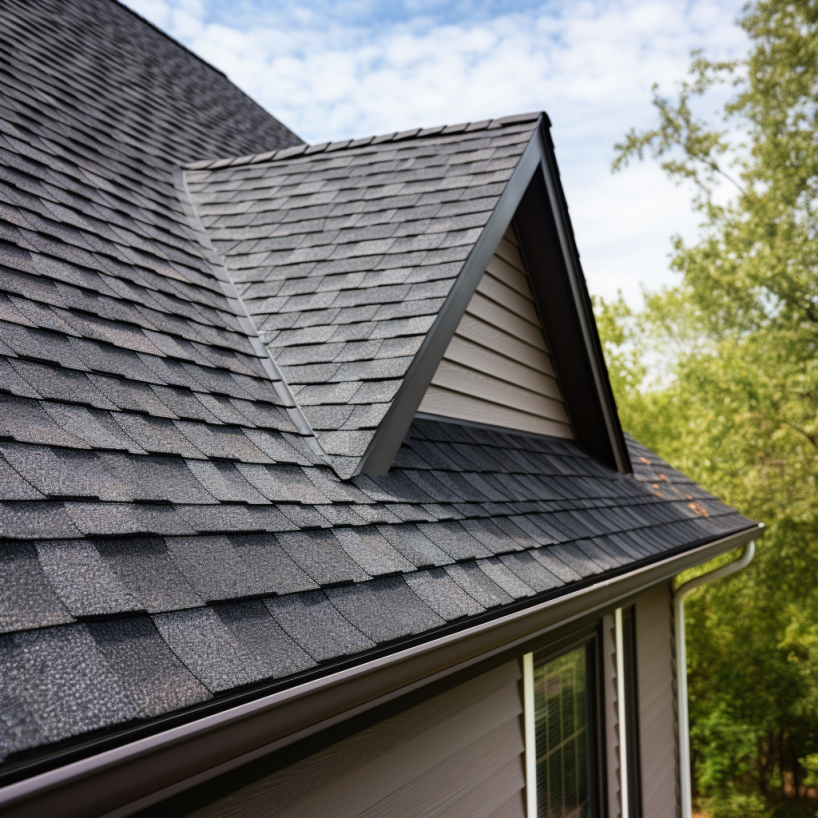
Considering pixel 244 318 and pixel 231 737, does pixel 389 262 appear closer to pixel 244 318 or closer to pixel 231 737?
pixel 244 318

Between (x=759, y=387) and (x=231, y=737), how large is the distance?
15.6 m

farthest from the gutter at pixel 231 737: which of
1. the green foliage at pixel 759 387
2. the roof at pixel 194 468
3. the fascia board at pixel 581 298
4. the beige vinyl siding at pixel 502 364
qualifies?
the green foliage at pixel 759 387

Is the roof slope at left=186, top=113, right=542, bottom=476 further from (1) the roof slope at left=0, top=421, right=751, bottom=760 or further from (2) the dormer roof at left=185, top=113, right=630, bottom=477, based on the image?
(1) the roof slope at left=0, top=421, right=751, bottom=760

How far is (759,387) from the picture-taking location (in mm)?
14594

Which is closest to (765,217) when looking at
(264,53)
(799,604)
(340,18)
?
(799,604)

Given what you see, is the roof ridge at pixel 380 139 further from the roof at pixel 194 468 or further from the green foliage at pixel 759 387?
the green foliage at pixel 759 387

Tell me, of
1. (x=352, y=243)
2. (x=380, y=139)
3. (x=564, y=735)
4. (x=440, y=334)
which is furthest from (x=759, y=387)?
(x=440, y=334)

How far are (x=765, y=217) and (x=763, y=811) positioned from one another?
40.9 feet

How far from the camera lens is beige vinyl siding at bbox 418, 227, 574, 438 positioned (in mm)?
4074

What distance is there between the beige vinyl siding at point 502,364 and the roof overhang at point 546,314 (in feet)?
0.41

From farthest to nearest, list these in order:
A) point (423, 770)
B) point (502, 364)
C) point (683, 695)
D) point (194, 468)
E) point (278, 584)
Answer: point (683, 695) → point (502, 364) → point (423, 770) → point (194, 468) → point (278, 584)

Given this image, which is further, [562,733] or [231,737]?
[562,733]

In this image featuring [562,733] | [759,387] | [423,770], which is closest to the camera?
[423,770]

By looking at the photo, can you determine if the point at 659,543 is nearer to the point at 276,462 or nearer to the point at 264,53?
the point at 276,462
